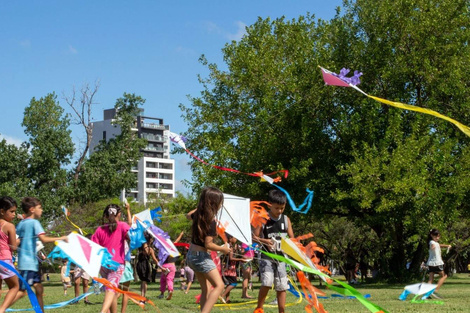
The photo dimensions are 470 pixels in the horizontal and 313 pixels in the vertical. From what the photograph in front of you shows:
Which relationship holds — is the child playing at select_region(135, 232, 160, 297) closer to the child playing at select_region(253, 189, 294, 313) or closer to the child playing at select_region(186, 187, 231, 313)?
the child playing at select_region(253, 189, 294, 313)

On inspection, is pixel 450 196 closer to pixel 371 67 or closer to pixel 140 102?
pixel 371 67

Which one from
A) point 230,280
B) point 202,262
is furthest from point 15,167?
point 202,262

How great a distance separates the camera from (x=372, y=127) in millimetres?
23266

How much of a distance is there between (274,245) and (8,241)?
305 centimetres

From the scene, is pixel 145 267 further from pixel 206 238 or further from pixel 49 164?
pixel 49 164

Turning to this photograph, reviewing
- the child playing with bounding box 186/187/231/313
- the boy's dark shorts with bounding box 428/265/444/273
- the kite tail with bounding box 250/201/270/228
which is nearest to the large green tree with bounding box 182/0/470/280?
the boy's dark shorts with bounding box 428/265/444/273

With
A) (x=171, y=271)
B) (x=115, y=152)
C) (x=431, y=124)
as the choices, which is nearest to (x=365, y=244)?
(x=431, y=124)

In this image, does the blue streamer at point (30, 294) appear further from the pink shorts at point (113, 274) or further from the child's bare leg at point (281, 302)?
the child's bare leg at point (281, 302)

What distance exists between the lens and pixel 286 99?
81.6 feet

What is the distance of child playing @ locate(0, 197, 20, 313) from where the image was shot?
7.45 m

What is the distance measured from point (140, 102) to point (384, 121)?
23.2 meters

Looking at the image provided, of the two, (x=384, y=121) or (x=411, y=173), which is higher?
(x=384, y=121)

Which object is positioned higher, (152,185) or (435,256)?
(152,185)

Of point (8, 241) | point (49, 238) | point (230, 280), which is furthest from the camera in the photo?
point (230, 280)
